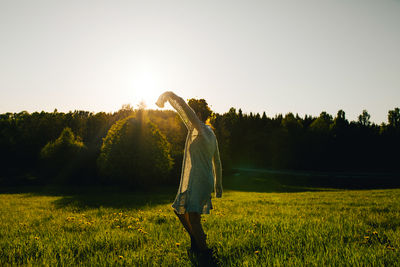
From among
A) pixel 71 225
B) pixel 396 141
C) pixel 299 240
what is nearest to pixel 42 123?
pixel 71 225

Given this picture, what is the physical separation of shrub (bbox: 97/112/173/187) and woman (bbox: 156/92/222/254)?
2627 centimetres

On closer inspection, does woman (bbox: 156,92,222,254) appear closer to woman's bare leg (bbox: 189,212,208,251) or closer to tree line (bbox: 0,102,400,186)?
woman's bare leg (bbox: 189,212,208,251)

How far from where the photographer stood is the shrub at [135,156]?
97.3ft

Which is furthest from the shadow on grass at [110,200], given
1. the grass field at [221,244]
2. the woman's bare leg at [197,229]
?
the woman's bare leg at [197,229]

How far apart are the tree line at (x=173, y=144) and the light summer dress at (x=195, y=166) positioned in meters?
26.8

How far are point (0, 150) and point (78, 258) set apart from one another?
239 ft

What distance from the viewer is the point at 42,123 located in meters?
62.4

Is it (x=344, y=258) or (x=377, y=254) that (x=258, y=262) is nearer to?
(x=344, y=258)

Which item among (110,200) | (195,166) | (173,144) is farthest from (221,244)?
(173,144)

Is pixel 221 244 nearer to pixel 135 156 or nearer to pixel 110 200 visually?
pixel 110 200

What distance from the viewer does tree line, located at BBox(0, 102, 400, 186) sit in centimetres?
3831

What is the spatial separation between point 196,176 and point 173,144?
4062cm

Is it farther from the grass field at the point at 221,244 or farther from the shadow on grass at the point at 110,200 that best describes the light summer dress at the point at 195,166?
the shadow on grass at the point at 110,200

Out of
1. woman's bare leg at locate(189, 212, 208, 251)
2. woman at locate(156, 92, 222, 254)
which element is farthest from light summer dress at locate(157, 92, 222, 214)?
woman's bare leg at locate(189, 212, 208, 251)
